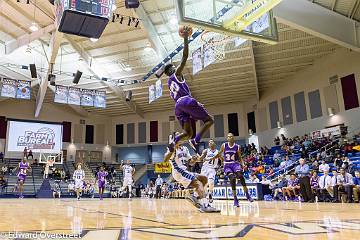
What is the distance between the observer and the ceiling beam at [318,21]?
1357 cm

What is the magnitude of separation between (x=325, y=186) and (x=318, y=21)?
742 cm

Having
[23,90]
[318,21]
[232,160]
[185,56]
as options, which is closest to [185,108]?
[185,56]

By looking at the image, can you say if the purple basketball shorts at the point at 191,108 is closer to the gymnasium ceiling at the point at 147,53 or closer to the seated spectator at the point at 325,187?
the seated spectator at the point at 325,187

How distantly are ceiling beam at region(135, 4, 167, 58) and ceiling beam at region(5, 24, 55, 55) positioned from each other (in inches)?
193

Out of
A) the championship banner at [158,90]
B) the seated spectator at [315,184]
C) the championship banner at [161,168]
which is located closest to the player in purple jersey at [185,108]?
the seated spectator at [315,184]

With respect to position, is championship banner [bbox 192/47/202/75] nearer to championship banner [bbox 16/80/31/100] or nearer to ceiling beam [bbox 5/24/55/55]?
ceiling beam [bbox 5/24/55/55]

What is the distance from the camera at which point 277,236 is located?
8.46 feet

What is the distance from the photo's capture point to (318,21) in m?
14.9

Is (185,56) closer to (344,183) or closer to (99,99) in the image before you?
(344,183)

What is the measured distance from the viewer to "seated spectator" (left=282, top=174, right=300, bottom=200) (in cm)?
1270

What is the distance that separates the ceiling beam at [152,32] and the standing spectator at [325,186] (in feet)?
35.0

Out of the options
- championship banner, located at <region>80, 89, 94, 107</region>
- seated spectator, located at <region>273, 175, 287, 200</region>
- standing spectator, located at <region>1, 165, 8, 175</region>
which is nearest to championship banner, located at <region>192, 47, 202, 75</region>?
seated spectator, located at <region>273, 175, 287, 200</region>

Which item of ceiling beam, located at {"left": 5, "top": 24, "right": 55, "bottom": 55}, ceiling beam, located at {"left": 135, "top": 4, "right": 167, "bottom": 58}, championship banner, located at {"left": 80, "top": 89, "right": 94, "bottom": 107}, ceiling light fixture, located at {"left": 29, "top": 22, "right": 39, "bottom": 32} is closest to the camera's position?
ceiling beam, located at {"left": 135, "top": 4, "right": 167, "bottom": 58}

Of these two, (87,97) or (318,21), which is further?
(87,97)
